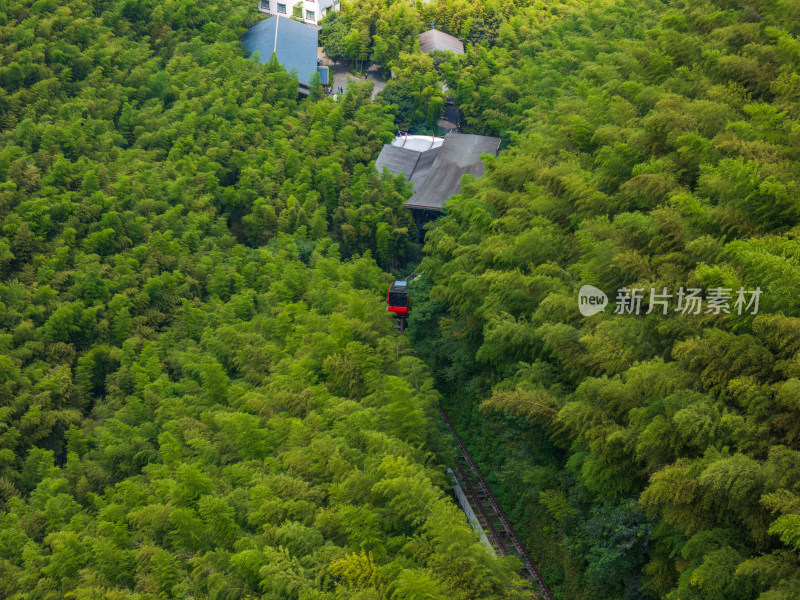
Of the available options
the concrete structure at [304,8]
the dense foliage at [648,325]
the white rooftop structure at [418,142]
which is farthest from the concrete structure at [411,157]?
the concrete structure at [304,8]

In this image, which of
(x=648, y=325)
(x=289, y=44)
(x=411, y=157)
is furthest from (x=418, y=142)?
(x=648, y=325)

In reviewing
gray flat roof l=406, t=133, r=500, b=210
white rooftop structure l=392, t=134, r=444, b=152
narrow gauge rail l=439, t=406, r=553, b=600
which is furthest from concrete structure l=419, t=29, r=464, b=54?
narrow gauge rail l=439, t=406, r=553, b=600

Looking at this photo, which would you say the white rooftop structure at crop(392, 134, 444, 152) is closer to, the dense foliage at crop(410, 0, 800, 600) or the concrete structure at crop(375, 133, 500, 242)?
the concrete structure at crop(375, 133, 500, 242)

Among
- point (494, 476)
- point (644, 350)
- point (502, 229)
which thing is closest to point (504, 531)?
point (494, 476)

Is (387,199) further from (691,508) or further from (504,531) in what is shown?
(691,508)

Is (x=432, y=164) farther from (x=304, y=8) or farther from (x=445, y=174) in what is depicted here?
(x=304, y=8)
